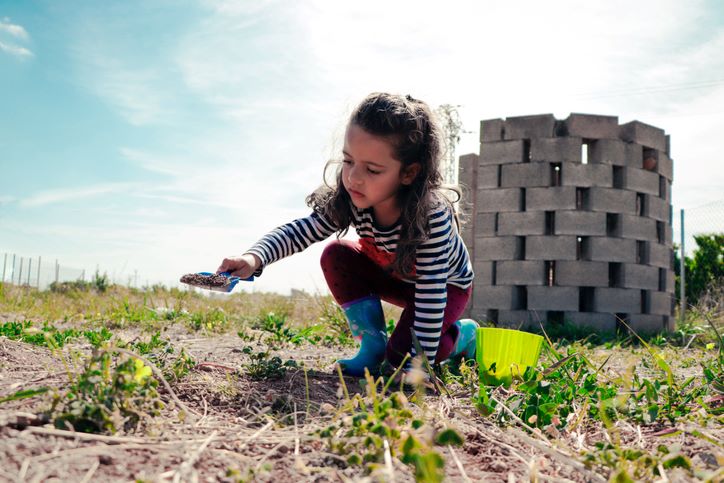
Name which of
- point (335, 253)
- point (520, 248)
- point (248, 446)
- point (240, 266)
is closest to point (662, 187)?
point (520, 248)

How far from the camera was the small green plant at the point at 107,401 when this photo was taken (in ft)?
3.89

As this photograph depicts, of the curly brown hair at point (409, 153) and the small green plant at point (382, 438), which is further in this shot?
the curly brown hair at point (409, 153)

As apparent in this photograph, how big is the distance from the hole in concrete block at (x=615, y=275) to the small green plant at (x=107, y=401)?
217 inches

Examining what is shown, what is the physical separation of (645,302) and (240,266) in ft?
17.0

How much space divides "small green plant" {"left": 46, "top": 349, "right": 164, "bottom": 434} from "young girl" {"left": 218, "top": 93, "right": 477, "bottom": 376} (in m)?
0.97

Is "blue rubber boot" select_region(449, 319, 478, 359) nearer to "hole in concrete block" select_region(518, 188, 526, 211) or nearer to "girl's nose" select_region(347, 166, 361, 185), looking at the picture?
"girl's nose" select_region(347, 166, 361, 185)

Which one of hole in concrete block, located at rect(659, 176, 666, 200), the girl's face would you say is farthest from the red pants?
hole in concrete block, located at rect(659, 176, 666, 200)

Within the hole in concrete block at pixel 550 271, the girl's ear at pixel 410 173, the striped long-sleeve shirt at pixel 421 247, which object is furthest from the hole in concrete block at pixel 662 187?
the girl's ear at pixel 410 173

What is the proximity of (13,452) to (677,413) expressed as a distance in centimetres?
162

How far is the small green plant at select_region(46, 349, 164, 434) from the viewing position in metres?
1.19

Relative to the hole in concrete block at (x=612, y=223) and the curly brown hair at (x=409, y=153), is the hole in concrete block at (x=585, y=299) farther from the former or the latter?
the curly brown hair at (x=409, y=153)

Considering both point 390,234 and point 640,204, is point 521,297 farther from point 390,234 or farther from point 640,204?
point 390,234

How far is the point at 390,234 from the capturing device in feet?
8.49

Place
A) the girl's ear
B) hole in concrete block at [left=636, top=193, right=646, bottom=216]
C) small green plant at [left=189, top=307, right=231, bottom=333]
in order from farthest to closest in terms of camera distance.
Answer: hole in concrete block at [left=636, top=193, right=646, bottom=216] < small green plant at [left=189, top=307, right=231, bottom=333] < the girl's ear
